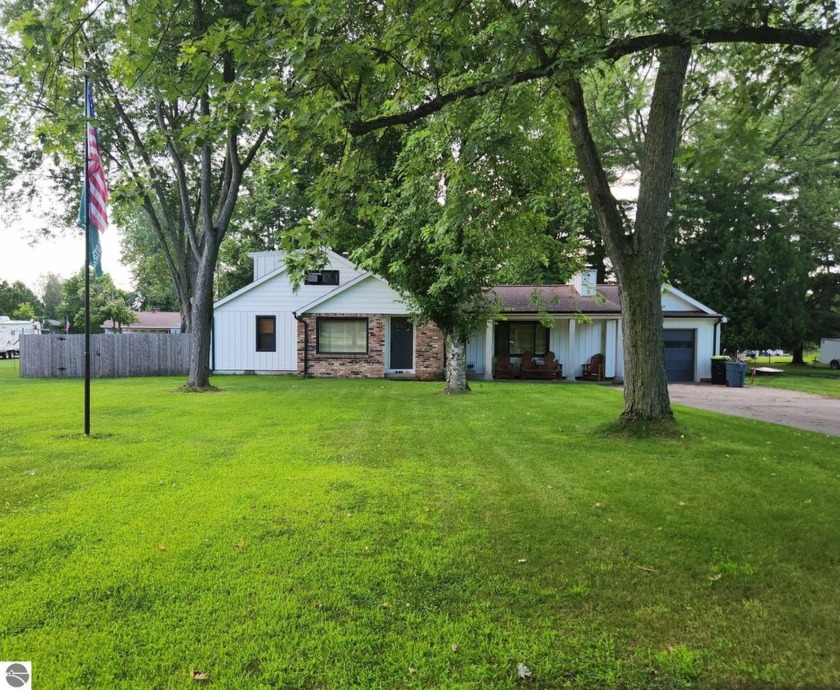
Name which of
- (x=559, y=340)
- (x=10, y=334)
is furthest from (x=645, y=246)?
(x=10, y=334)

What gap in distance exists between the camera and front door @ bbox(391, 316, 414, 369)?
19.5 metres

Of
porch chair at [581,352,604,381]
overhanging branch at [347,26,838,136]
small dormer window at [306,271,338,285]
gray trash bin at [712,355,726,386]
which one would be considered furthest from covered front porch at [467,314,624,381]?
overhanging branch at [347,26,838,136]

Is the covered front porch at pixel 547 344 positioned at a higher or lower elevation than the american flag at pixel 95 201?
lower

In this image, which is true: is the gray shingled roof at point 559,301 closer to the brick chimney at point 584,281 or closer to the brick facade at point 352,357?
the brick chimney at point 584,281

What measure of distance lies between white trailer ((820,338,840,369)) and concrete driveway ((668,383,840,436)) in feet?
67.1

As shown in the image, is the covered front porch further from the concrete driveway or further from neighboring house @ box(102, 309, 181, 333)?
neighboring house @ box(102, 309, 181, 333)

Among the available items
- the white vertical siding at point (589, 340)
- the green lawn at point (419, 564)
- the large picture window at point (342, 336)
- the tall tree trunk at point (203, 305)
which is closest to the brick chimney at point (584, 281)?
the white vertical siding at point (589, 340)

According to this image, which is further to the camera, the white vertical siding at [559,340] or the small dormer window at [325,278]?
the small dormer window at [325,278]

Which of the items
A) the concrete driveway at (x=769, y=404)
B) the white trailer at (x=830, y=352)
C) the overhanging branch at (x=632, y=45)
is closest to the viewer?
the overhanging branch at (x=632, y=45)

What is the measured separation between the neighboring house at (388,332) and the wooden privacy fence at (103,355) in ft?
6.50

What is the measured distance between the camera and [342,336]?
19.5m

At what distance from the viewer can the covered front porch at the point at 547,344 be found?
1925cm

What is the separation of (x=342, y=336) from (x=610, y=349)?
10.1m

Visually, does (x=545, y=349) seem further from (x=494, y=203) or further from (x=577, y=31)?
(x=577, y=31)
